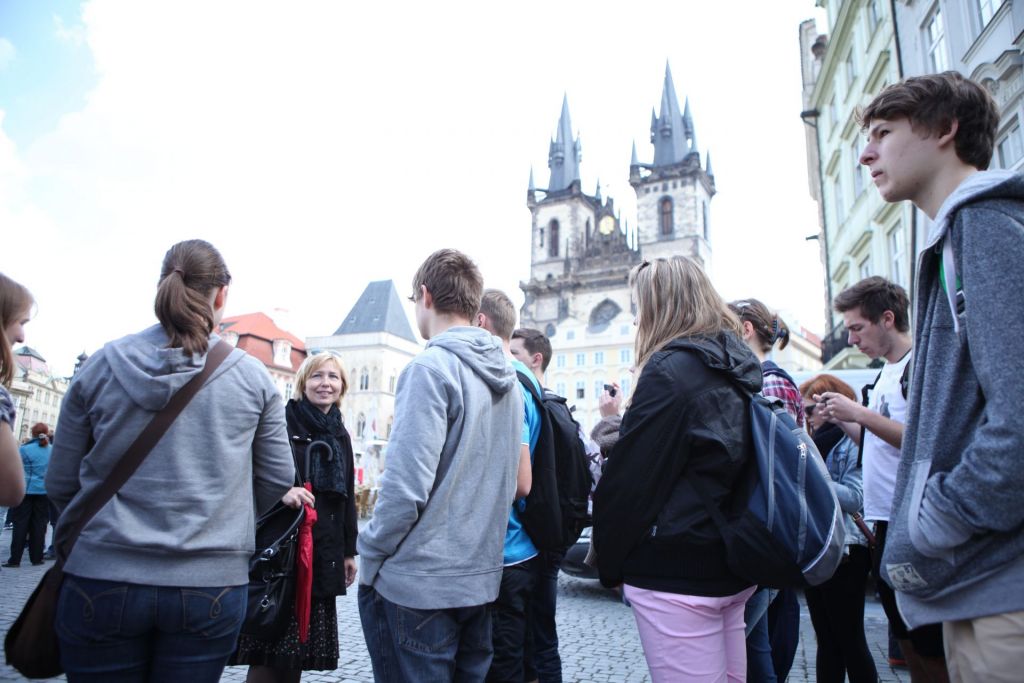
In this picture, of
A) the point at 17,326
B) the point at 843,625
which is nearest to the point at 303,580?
the point at 17,326

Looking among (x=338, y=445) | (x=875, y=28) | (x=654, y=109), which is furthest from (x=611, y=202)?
(x=338, y=445)

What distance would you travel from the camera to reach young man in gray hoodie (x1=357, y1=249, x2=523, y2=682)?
2.12 metres

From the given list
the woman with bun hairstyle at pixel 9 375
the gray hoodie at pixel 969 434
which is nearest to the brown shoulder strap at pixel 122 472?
the woman with bun hairstyle at pixel 9 375

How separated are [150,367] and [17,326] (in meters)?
0.86

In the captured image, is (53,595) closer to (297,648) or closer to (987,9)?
(297,648)

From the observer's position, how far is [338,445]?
11.9 ft

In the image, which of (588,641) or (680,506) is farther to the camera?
(588,641)

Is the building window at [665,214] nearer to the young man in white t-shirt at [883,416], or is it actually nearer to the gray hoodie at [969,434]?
the young man in white t-shirt at [883,416]

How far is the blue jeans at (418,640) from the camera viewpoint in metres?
2.11

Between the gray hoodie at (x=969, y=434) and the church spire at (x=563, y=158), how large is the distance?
65.0 metres

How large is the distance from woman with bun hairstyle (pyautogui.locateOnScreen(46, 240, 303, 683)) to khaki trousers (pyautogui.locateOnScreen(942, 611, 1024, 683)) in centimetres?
Answer: 193

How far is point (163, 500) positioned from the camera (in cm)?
200

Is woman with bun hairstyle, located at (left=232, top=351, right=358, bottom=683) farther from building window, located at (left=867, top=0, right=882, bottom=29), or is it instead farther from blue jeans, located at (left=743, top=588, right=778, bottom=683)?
building window, located at (left=867, top=0, right=882, bottom=29)

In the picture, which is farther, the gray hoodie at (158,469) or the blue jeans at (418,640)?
the blue jeans at (418,640)
